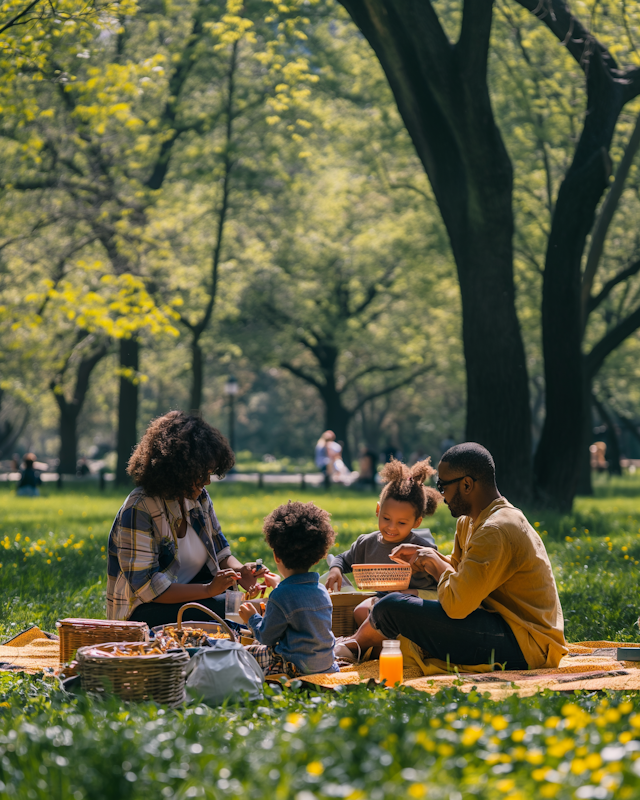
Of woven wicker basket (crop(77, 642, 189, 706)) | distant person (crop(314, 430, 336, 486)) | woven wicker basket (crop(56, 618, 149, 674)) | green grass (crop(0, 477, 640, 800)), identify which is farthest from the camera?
distant person (crop(314, 430, 336, 486))

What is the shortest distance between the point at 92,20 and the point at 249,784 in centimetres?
807

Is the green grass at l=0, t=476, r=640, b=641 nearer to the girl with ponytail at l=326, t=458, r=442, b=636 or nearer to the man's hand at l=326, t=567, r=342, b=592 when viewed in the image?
the girl with ponytail at l=326, t=458, r=442, b=636

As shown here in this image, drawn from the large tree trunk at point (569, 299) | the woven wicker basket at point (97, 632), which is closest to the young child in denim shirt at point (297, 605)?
the woven wicker basket at point (97, 632)

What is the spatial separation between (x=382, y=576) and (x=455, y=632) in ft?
1.84

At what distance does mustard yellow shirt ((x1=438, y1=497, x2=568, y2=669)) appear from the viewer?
4727 mm

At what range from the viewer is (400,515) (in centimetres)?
597

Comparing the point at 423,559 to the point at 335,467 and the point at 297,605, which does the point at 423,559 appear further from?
the point at 335,467

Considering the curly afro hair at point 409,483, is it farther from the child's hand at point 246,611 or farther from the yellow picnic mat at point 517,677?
the child's hand at point 246,611

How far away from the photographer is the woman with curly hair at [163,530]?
5238 mm

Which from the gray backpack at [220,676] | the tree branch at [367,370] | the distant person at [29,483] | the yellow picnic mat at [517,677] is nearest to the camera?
the gray backpack at [220,676]

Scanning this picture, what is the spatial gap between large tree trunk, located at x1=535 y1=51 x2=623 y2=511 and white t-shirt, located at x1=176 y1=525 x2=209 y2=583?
7.85 metres

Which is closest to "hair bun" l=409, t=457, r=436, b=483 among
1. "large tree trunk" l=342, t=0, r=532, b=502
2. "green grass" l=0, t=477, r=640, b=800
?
"green grass" l=0, t=477, r=640, b=800

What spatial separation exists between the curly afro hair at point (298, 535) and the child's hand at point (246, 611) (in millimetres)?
490

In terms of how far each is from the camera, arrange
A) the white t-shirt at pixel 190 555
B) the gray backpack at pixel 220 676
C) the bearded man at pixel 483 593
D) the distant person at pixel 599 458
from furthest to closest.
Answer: the distant person at pixel 599 458 < the white t-shirt at pixel 190 555 < the bearded man at pixel 483 593 < the gray backpack at pixel 220 676
